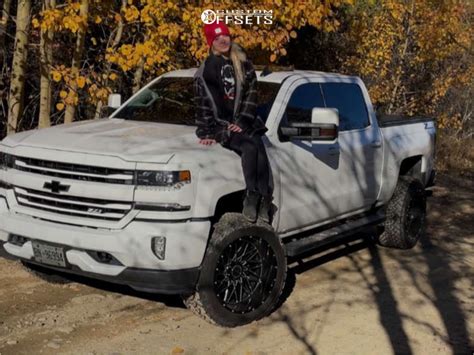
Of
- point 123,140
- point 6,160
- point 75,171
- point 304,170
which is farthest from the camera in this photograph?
point 304,170

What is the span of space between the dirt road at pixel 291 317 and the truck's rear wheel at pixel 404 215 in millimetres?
545

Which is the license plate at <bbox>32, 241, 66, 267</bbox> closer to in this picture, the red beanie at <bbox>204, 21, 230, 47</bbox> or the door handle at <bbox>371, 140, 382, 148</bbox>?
the red beanie at <bbox>204, 21, 230, 47</bbox>

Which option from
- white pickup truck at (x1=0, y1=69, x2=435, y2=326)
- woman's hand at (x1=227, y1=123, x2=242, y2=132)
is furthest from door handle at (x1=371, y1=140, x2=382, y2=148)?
woman's hand at (x1=227, y1=123, x2=242, y2=132)

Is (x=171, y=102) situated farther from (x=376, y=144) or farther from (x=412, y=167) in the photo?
(x=412, y=167)

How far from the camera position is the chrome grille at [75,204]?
484 centimetres

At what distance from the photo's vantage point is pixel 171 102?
20.9 ft

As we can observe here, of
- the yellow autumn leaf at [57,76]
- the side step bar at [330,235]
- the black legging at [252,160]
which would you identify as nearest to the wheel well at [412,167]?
the side step bar at [330,235]

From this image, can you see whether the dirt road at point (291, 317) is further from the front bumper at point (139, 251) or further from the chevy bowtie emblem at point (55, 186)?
the chevy bowtie emblem at point (55, 186)

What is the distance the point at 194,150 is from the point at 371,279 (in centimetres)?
249

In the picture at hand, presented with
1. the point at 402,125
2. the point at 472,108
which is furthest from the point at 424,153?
the point at 472,108

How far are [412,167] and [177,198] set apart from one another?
4.20 metres

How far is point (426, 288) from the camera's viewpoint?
645 centimetres

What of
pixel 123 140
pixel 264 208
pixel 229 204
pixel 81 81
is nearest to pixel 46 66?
pixel 81 81

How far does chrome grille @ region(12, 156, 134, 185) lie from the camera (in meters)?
4.83
